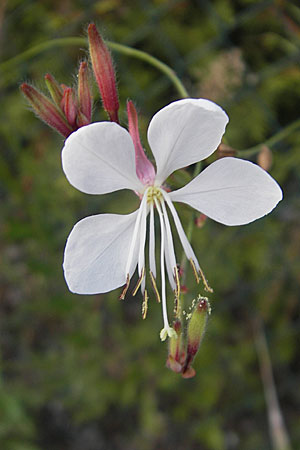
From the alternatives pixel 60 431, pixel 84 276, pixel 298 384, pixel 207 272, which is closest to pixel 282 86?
pixel 207 272

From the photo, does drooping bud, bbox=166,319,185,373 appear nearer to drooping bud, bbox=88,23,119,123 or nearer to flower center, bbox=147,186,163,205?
flower center, bbox=147,186,163,205

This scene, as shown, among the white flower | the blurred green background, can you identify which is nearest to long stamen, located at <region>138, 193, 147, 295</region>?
the white flower

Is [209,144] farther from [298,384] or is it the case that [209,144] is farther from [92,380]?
→ [298,384]

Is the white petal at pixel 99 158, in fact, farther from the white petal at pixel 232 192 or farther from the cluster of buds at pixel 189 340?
the cluster of buds at pixel 189 340

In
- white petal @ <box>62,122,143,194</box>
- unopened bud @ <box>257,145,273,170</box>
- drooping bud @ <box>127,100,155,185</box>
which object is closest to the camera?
white petal @ <box>62,122,143,194</box>

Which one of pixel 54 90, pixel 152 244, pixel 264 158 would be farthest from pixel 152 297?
pixel 54 90

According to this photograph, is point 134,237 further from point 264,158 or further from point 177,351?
point 264,158
